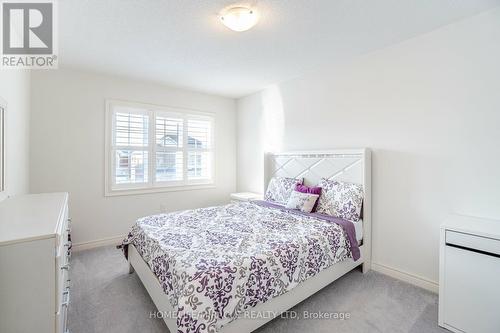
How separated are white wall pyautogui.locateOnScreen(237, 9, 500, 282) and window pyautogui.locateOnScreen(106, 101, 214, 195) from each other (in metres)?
2.31

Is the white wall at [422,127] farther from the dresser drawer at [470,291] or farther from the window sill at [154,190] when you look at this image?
the window sill at [154,190]

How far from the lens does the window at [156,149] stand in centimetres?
352

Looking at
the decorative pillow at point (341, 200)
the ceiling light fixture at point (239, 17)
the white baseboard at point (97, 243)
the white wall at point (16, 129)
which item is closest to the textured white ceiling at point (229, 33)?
the ceiling light fixture at point (239, 17)

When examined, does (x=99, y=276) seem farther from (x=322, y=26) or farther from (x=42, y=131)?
(x=322, y=26)

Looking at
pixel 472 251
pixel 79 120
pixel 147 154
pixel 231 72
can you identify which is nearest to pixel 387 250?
pixel 472 251

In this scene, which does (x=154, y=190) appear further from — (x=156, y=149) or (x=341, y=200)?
(x=341, y=200)

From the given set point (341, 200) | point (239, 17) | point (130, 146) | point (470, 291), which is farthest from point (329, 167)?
point (130, 146)

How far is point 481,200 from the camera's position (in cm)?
196

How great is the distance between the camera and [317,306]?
6.55 feet

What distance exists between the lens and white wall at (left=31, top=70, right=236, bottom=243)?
2979mm

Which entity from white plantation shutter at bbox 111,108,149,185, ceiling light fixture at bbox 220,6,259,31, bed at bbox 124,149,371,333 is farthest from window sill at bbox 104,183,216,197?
ceiling light fixture at bbox 220,6,259,31

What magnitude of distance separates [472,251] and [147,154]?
13.3ft

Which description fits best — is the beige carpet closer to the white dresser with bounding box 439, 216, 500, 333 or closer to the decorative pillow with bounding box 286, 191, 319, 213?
the white dresser with bounding box 439, 216, 500, 333

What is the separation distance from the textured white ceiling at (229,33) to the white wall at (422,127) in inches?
9.2
